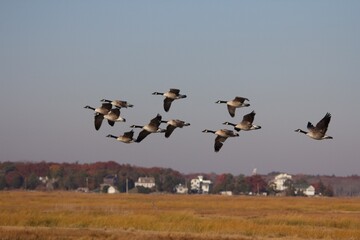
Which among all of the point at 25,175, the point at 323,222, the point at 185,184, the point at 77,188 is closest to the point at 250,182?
the point at 185,184

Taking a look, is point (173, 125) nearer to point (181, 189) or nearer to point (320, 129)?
point (320, 129)

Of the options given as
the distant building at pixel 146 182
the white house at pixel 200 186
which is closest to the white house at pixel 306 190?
the white house at pixel 200 186

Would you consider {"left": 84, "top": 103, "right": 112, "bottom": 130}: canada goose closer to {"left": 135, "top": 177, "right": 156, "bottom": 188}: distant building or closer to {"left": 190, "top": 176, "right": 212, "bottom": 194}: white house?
{"left": 135, "top": 177, "right": 156, "bottom": 188}: distant building

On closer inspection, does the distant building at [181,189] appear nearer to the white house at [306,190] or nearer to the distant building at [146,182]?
the distant building at [146,182]

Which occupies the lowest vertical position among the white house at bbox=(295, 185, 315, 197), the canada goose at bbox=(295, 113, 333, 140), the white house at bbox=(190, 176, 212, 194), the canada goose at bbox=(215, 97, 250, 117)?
the canada goose at bbox=(295, 113, 333, 140)

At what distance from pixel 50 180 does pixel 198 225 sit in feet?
447

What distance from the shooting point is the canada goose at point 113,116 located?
28.8 m

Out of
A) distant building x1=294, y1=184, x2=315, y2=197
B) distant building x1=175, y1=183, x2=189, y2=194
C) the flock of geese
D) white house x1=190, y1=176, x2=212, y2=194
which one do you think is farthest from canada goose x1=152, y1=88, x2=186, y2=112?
white house x1=190, y1=176, x2=212, y2=194

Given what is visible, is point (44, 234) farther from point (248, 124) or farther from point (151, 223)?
point (248, 124)

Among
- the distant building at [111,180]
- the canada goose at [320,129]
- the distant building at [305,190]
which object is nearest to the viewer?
the canada goose at [320,129]

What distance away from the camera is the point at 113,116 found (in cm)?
2900

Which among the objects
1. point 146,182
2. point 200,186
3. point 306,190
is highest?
point 146,182

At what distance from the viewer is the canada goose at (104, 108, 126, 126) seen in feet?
94.5

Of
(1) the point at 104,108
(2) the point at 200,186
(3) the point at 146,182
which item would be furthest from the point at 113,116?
(2) the point at 200,186
